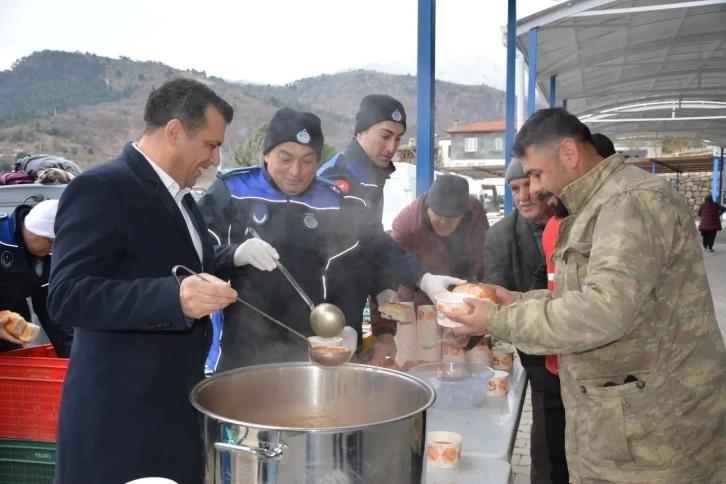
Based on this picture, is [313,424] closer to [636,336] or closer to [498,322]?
[498,322]

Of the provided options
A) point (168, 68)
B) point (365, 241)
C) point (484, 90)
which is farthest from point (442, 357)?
point (484, 90)

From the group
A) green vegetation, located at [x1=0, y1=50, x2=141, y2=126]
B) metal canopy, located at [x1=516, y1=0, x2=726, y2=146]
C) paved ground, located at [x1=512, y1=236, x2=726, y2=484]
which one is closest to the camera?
paved ground, located at [x1=512, y1=236, x2=726, y2=484]

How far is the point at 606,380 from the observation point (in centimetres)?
185

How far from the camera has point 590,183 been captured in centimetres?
191

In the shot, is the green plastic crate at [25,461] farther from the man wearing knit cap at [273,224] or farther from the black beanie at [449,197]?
the black beanie at [449,197]

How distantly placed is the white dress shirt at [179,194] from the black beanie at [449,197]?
1.78 m

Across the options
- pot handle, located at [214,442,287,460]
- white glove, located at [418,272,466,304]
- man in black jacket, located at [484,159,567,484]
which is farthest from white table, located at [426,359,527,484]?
pot handle, located at [214,442,287,460]

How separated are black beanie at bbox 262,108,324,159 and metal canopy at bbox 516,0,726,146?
8391mm

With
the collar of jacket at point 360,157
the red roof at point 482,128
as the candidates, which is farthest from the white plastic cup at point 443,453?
the red roof at point 482,128

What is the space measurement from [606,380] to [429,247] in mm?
1757

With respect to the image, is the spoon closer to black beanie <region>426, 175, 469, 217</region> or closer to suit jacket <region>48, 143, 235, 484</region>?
suit jacket <region>48, 143, 235, 484</region>

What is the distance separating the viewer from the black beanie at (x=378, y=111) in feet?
11.1

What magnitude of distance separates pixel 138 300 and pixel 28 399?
160 centimetres

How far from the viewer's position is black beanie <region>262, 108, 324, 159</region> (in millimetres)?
2408
